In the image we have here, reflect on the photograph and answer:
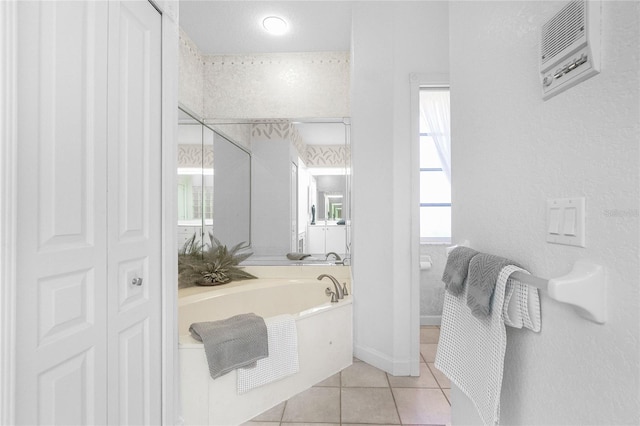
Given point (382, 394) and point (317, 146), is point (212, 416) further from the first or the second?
point (317, 146)

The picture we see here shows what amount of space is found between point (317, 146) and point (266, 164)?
0.55m

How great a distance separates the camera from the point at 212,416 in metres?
1.62

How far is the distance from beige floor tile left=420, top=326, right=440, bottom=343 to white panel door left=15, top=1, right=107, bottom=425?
249cm

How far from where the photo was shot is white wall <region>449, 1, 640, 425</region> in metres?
0.56

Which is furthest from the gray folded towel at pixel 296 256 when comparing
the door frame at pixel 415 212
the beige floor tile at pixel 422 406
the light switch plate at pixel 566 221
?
the light switch plate at pixel 566 221

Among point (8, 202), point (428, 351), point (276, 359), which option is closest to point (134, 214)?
point (8, 202)

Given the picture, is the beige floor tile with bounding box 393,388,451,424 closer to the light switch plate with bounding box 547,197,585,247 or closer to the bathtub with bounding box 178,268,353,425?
the bathtub with bounding box 178,268,353,425

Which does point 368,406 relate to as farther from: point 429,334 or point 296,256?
point 296,256

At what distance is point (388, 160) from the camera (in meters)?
2.23

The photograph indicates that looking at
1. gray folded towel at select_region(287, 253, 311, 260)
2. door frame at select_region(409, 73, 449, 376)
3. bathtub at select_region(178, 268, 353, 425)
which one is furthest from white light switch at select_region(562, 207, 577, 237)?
gray folded towel at select_region(287, 253, 311, 260)

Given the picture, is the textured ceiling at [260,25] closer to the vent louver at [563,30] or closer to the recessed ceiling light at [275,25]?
the recessed ceiling light at [275,25]

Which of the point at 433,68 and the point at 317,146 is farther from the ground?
the point at 433,68

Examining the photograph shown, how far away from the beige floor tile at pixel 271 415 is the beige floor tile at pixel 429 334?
152 centimetres

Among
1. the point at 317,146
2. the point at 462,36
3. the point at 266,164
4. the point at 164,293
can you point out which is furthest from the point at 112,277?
the point at 317,146
